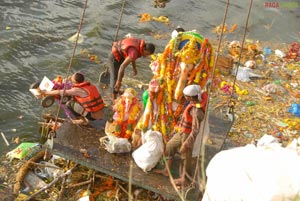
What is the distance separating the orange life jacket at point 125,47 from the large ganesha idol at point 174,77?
63 centimetres

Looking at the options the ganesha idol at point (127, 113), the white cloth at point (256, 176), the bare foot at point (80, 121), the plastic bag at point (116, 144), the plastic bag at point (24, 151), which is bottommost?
the plastic bag at point (24, 151)

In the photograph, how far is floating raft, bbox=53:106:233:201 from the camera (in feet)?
18.7

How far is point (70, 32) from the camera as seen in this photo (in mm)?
11727

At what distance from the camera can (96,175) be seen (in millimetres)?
6363

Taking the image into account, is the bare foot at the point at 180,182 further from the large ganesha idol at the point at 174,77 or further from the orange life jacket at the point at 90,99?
the orange life jacket at the point at 90,99

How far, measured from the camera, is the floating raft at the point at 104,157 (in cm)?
571

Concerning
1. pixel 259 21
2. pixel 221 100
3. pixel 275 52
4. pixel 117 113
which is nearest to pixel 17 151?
pixel 117 113

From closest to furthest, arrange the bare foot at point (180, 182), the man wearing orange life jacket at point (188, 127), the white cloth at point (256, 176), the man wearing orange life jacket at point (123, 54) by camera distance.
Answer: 1. the white cloth at point (256, 176)
2. the man wearing orange life jacket at point (188, 127)
3. the bare foot at point (180, 182)
4. the man wearing orange life jacket at point (123, 54)

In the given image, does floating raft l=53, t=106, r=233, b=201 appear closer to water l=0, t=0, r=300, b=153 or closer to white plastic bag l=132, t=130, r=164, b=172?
white plastic bag l=132, t=130, r=164, b=172

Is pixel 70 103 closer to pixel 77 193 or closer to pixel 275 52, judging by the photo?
pixel 77 193

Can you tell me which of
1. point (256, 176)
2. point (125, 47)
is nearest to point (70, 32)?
point (125, 47)

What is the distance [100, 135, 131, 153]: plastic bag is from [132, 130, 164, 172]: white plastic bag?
0.30m

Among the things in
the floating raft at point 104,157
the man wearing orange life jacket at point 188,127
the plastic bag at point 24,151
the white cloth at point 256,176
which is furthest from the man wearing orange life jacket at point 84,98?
the white cloth at point 256,176

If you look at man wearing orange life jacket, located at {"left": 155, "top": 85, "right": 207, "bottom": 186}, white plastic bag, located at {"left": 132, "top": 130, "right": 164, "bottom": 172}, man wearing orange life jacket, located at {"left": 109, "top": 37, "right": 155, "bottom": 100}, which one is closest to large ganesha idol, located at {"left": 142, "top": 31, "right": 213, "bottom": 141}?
white plastic bag, located at {"left": 132, "top": 130, "right": 164, "bottom": 172}
